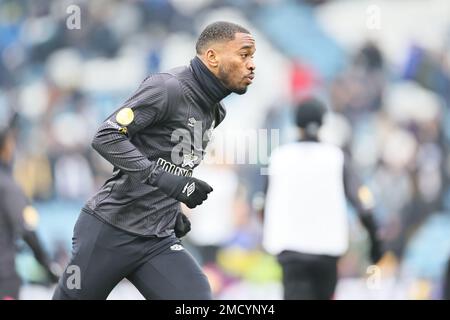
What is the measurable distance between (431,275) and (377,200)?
0.94 m

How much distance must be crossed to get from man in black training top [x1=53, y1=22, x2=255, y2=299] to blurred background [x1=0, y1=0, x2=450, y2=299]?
5113mm

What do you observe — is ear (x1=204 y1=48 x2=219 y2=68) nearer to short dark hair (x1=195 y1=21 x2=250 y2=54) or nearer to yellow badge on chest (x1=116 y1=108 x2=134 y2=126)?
short dark hair (x1=195 y1=21 x2=250 y2=54)

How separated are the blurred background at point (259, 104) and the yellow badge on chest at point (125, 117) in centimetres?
542

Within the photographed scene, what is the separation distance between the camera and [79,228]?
560cm

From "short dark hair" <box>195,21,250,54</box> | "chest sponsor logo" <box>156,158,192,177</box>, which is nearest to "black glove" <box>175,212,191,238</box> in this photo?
"chest sponsor logo" <box>156,158,192,177</box>

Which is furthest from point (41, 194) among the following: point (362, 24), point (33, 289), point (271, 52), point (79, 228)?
point (79, 228)

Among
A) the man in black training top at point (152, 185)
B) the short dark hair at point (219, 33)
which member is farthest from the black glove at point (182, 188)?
the short dark hair at point (219, 33)

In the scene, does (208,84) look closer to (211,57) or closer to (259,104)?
(211,57)

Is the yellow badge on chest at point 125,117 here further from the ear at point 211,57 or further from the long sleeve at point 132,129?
the ear at point 211,57

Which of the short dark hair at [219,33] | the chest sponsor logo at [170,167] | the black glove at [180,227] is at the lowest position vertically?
the black glove at [180,227]

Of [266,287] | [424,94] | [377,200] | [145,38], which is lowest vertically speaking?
[266,287]

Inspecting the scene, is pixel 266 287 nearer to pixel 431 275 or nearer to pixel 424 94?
pixel 431 275

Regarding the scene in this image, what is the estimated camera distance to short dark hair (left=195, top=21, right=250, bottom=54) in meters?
5.74

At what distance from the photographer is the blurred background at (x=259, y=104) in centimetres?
1085
